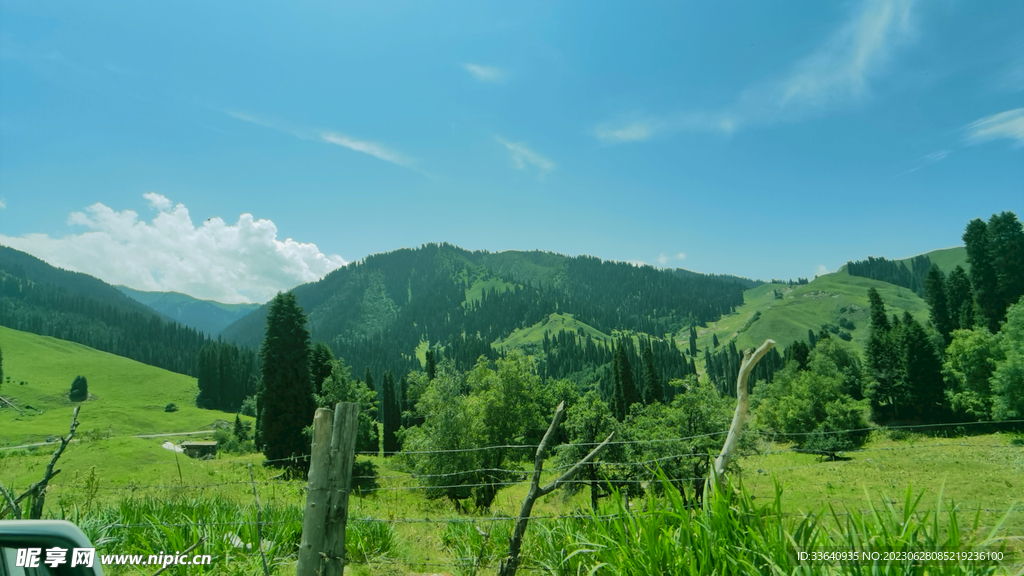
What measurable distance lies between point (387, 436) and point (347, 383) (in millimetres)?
34960

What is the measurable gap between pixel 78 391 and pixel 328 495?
12632 cm

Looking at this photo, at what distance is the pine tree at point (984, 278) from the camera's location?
58219mm

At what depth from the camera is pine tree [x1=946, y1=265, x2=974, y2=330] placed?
63.6 metres

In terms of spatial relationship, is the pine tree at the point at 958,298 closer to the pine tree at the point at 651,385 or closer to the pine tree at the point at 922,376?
the pine tree at the point at 922,376

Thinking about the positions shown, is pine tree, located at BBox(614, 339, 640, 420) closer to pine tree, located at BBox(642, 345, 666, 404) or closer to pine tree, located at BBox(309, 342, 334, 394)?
pine tree, located at BBox(642, 345, 666, 404)

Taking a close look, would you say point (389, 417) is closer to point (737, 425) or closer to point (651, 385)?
point (651, 385)

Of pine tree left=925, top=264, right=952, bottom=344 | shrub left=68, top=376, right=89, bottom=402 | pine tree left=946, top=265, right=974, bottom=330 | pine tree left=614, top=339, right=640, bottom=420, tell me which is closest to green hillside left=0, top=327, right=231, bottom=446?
shrub left=68, top=376, right=89, bottom=402

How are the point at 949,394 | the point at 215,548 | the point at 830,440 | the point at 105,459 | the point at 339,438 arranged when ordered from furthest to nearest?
the point at 949,394
the point at 830,440
the point at 105,459
the point at 215,548
the point at 339,438

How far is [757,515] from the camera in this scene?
4.11m

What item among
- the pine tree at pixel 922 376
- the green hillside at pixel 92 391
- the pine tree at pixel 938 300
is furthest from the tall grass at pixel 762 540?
the pine tree at pixel 938 300

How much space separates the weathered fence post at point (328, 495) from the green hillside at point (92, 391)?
81.8 meters

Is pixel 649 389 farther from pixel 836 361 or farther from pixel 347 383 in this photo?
pixel 347 383

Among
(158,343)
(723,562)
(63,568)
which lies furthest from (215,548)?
(158,343)

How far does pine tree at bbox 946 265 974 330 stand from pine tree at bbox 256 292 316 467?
80.4m
